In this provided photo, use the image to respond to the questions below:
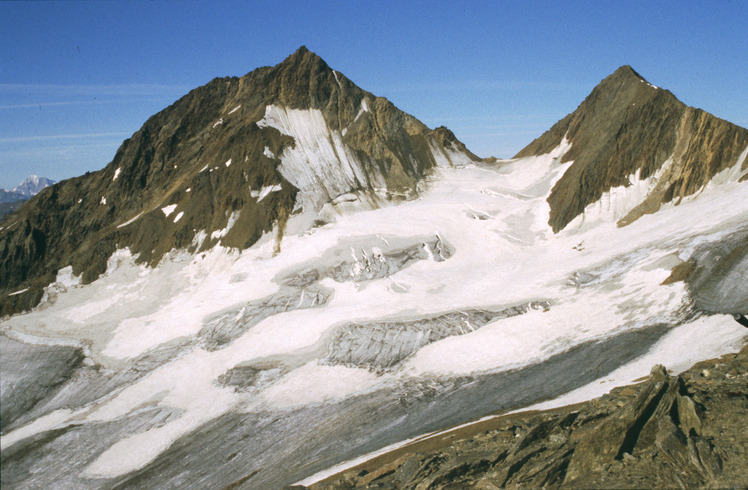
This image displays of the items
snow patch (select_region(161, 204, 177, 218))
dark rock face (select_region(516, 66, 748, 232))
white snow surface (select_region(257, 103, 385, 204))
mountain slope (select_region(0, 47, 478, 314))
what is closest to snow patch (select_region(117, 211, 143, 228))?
mountain slope (select_region(0, 47, 478, 314))

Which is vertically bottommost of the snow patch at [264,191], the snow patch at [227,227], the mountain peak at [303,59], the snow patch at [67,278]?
the snow patch at [67,278]

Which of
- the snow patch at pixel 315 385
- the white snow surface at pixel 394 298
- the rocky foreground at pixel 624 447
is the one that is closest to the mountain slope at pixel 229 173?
the white snow surface at pixel 394 298

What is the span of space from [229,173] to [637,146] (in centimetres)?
4070

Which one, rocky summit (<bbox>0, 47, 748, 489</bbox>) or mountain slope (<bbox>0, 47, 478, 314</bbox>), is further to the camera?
mountain slope (<bbox>0, 47, 478, 314</bbox>)

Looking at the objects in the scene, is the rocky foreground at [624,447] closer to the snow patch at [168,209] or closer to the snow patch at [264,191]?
the snow patch at [264,191]

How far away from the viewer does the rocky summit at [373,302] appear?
63.0ft

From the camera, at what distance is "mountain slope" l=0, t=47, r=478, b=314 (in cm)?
5319

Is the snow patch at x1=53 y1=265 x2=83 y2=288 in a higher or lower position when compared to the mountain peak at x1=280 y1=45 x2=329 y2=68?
lower

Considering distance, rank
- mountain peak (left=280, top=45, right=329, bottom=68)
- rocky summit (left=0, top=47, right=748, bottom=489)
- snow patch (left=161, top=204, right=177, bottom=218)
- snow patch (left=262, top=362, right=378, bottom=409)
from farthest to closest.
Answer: mountain peak (left=280, top=45, right=329, bottom=68), snow patch (left=161, top=204, right=177, bottom=218), snow patch (left=262, top=362, right=378, bottom=409), rocky summit (left=0, top=47, right=748, bottom=489)

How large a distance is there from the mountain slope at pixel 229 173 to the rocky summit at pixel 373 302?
1.02ft

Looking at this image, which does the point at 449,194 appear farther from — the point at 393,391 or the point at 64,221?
the point at 64,221

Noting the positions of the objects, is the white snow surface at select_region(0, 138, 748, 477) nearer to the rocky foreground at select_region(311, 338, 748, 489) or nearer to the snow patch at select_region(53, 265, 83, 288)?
the snow patch at select_region(53, 265, 83, 288)

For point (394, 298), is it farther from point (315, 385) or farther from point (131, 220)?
point (131, 220)

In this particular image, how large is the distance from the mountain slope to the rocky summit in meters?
0.31
